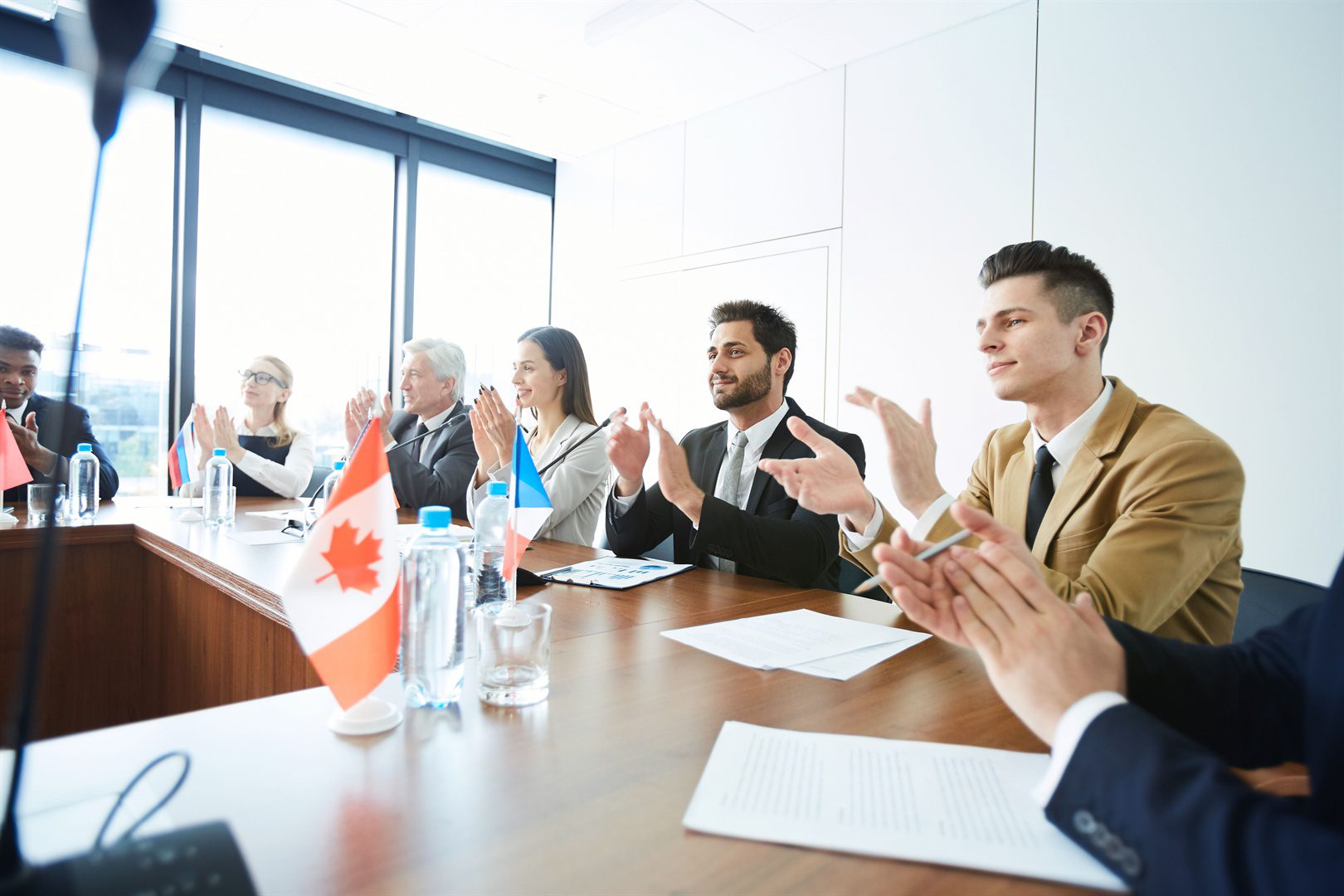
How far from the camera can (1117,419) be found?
1692 mm

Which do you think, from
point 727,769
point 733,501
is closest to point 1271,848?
point 727,769

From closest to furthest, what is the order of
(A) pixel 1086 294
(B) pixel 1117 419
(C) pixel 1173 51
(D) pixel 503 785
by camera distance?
1. (D) pixel 503 785
2. (B) pixel 1117 419
3. (A) pixel 1086 294
4. (C) pixel 1173 51

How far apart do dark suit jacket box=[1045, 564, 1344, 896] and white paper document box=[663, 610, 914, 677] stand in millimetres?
424

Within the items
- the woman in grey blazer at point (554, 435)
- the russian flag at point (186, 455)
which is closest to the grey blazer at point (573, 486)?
the woman in grey blazer at point (554, 435)

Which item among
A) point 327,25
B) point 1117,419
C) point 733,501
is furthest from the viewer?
point 327,25

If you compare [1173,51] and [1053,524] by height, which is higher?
[1173,51]

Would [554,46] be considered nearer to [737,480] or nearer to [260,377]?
[260,377]

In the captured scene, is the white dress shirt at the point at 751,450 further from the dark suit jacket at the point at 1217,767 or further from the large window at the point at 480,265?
the large window at the point at 480,265

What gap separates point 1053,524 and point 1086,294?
592 millimetres

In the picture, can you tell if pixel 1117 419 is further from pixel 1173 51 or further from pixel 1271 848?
pixel 1173 51

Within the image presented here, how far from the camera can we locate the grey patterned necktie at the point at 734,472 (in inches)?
101

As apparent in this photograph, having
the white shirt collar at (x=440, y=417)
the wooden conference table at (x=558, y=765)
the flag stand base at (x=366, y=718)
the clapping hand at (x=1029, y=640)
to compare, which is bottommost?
the wooden conference table at (x=558, y=765)

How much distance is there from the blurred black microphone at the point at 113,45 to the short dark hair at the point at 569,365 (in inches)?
105

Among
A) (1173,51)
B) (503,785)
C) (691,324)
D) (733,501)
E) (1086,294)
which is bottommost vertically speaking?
(503,785)
